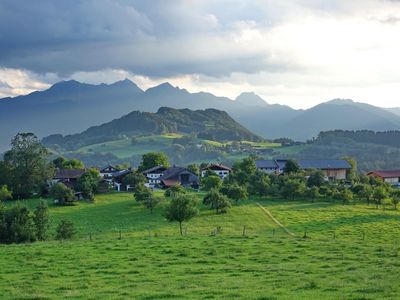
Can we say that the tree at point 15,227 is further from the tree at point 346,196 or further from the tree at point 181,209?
the tree at point 346,196

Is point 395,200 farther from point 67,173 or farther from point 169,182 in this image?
point 67,173

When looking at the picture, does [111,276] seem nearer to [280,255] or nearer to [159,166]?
[280,255]

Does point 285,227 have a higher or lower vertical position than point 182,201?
lower

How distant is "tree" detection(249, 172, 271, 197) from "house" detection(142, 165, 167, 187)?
33.5 metres

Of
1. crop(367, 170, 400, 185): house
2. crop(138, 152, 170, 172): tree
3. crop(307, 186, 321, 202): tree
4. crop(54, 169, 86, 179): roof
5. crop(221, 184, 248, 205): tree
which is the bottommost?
crop(367, 170, 400, 185): house

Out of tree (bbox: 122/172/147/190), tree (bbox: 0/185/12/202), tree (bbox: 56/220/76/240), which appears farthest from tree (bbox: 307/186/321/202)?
tree (bbox: 0/185/12/202)

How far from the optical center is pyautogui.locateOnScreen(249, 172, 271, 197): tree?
290 feet

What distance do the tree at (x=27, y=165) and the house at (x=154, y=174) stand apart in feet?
88.0

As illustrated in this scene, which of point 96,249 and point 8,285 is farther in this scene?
point 96,249

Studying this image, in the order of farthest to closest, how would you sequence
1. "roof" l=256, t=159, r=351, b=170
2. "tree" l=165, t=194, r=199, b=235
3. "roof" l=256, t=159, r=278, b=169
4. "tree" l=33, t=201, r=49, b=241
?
"roof" l=256, t=159, r=278, b=169
"roof" l=256, t=159, r=351, b=170
"tree" l=165, t=194, r=199, b=235
"tree" l=33, t=201, r=49, b=241

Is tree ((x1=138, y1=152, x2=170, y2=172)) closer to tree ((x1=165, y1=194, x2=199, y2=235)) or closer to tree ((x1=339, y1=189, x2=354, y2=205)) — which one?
tree ((x1=339, y1=189, x2=354, y2=205))

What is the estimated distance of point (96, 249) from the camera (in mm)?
34156

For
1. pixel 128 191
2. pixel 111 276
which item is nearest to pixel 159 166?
pixel 128 191

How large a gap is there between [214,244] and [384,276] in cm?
1493
